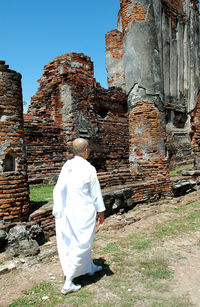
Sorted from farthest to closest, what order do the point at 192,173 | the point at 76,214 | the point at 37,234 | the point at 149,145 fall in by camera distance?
the point at 192,173 < the point at 149,145 < the point at 37,234 < the point at 76,214

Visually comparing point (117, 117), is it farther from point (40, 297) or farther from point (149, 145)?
point (40, 297)

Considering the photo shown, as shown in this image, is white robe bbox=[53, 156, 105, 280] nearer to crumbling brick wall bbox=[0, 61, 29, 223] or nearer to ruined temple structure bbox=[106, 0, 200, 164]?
crumbling brick wall bbox=[0, 61, 29, 223]

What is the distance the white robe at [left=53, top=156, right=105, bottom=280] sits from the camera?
3049mm

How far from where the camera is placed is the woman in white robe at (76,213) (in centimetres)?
305

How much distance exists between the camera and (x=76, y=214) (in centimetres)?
309

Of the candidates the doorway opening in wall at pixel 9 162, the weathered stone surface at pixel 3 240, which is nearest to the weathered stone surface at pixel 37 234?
the weathered stone surface at pixel 3 240

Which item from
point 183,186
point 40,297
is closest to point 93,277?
point 40,297

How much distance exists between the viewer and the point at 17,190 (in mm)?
4566

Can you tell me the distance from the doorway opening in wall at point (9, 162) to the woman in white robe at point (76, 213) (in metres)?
1.78

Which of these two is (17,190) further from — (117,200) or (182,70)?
(182,70)

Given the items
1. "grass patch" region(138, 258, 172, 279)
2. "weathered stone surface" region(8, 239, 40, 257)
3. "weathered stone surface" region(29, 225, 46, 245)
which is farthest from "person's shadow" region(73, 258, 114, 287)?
"weathered stone surface" region(29, 225, 46, 245)

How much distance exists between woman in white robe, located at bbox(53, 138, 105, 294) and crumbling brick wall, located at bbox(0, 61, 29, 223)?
5.12 feet

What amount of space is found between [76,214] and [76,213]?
0.5 inches

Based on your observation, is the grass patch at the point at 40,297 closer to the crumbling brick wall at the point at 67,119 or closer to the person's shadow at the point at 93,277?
the person's shadow at the point at 93,277
